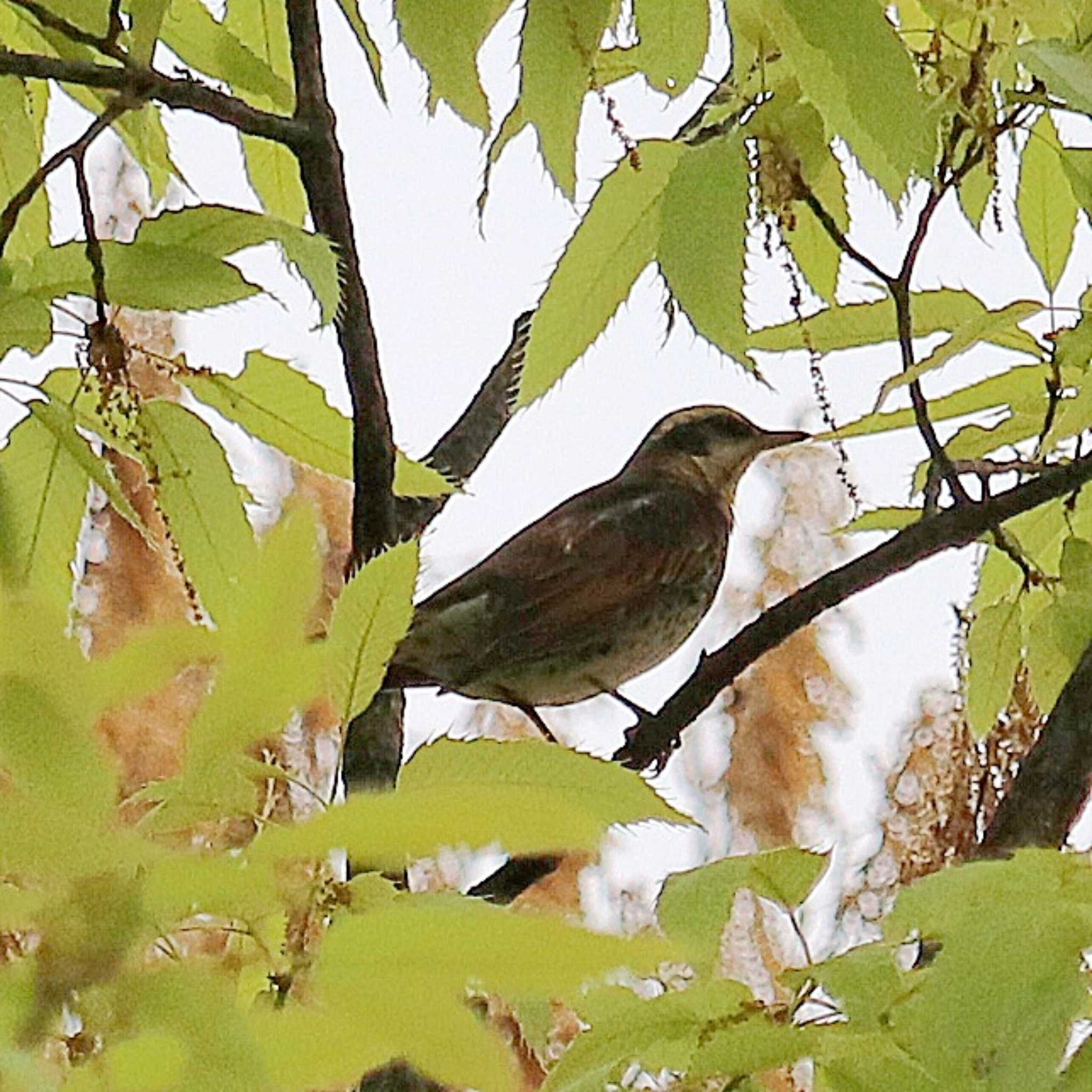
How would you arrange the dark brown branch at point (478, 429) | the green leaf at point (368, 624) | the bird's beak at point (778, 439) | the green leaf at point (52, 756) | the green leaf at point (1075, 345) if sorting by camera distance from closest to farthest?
the green leaf at point (52, 756), the green leaf at point (368, 624), the green leaf at point (1075, 345), the dark brown branch at point (478, 429), the bird's beak at point (778, 439)

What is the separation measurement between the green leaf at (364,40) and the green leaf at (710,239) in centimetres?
12

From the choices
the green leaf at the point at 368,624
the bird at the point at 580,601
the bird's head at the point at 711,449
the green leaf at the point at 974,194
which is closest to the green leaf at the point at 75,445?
the green leaf at the point at 368,624

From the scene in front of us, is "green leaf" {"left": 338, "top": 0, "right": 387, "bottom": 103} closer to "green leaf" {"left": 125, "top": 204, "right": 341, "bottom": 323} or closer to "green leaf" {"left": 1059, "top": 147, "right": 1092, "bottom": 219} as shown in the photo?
"green leaf" {"left": 125, "top": 204, "right": 341, "bottom": 323}

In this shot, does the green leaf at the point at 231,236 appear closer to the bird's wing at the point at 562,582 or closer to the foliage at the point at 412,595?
the foliage at the point at 412,595

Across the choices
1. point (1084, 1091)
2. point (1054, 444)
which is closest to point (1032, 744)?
point (1054, 444)

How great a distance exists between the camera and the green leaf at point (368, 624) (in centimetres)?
47

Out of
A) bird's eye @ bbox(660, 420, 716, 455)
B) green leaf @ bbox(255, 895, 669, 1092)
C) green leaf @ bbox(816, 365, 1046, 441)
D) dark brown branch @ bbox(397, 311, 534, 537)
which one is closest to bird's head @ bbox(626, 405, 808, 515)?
bird's eye @ bbox(660, 420, 716, 455)

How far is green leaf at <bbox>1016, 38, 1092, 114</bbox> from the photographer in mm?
664

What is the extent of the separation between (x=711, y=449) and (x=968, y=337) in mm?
1364

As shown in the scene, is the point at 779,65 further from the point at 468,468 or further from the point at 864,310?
the point at 468,468

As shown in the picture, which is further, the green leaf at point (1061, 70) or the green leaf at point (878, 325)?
the green leaf at point (878, 325)

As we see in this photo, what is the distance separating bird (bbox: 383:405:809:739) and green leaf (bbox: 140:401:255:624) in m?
0.72

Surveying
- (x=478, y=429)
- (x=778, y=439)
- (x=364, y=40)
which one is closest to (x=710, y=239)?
(x=364, y=40)

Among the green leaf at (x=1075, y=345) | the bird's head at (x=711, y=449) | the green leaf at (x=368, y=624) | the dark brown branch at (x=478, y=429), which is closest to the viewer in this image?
the green leaf at (x=368, y=624)
